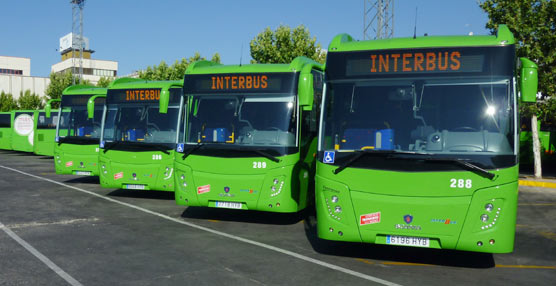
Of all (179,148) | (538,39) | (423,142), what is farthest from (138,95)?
(538,39)

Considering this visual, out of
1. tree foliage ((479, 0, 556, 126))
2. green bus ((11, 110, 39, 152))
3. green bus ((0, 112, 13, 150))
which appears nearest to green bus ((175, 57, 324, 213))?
tree foliage ((479, 0, 556, 126))

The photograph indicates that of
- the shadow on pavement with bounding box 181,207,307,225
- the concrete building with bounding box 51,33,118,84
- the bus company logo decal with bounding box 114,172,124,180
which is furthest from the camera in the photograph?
the concrete building with bounding box 51,33,118,84

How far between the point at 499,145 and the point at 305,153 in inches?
162

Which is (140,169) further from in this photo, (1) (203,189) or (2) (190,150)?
(1) (203,189)

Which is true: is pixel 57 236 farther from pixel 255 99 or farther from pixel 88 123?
pixel 88 123

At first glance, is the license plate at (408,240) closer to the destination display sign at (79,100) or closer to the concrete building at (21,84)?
the destination display sign at (79,100)

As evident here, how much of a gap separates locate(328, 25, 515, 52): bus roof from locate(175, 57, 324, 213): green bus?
79.2 inches

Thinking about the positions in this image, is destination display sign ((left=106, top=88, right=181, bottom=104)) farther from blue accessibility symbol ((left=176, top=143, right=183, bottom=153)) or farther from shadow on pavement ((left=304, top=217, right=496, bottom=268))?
shadow on pavement ((left=304, top=217, right=496, bottom=268))

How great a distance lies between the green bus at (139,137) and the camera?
12711 millimetres

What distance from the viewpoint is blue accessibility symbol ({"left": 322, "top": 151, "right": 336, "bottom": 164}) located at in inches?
275

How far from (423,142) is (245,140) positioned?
3.87 meters

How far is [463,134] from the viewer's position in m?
6.65

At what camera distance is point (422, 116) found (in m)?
6.83

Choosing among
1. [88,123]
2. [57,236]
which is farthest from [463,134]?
[88,123]
